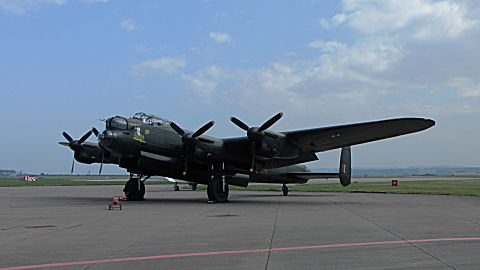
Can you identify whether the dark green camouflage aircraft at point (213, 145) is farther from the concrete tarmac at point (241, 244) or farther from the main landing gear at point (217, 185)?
the concrete tarmac at point (241, 244)

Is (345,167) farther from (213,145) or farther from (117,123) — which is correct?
(117,123)

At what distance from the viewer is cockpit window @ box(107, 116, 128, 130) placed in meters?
22.8

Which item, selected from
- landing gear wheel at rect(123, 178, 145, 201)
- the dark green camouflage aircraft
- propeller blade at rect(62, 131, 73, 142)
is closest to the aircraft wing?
the dark green camouflage aircraft

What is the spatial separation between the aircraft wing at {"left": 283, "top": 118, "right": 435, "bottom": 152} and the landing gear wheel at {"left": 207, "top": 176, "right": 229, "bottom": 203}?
5.01 m

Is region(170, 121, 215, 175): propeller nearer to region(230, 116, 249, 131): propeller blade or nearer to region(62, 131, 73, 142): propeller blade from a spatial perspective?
region(230, 116, 249, 131): propeller blade

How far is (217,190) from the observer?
2494 centimetres

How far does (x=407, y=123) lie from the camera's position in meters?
21.0

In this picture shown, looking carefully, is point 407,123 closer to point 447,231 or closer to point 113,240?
point 447,231

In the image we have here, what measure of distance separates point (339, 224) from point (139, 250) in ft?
22.9

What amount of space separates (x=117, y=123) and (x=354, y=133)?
1267 centimetres

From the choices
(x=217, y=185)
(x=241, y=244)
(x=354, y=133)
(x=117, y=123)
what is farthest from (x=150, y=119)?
(x=241, y=244)

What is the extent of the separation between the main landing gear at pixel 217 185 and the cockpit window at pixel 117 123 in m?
5.61

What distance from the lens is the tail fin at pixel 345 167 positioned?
3538cm

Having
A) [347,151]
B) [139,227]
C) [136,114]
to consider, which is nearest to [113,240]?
[139,227]
